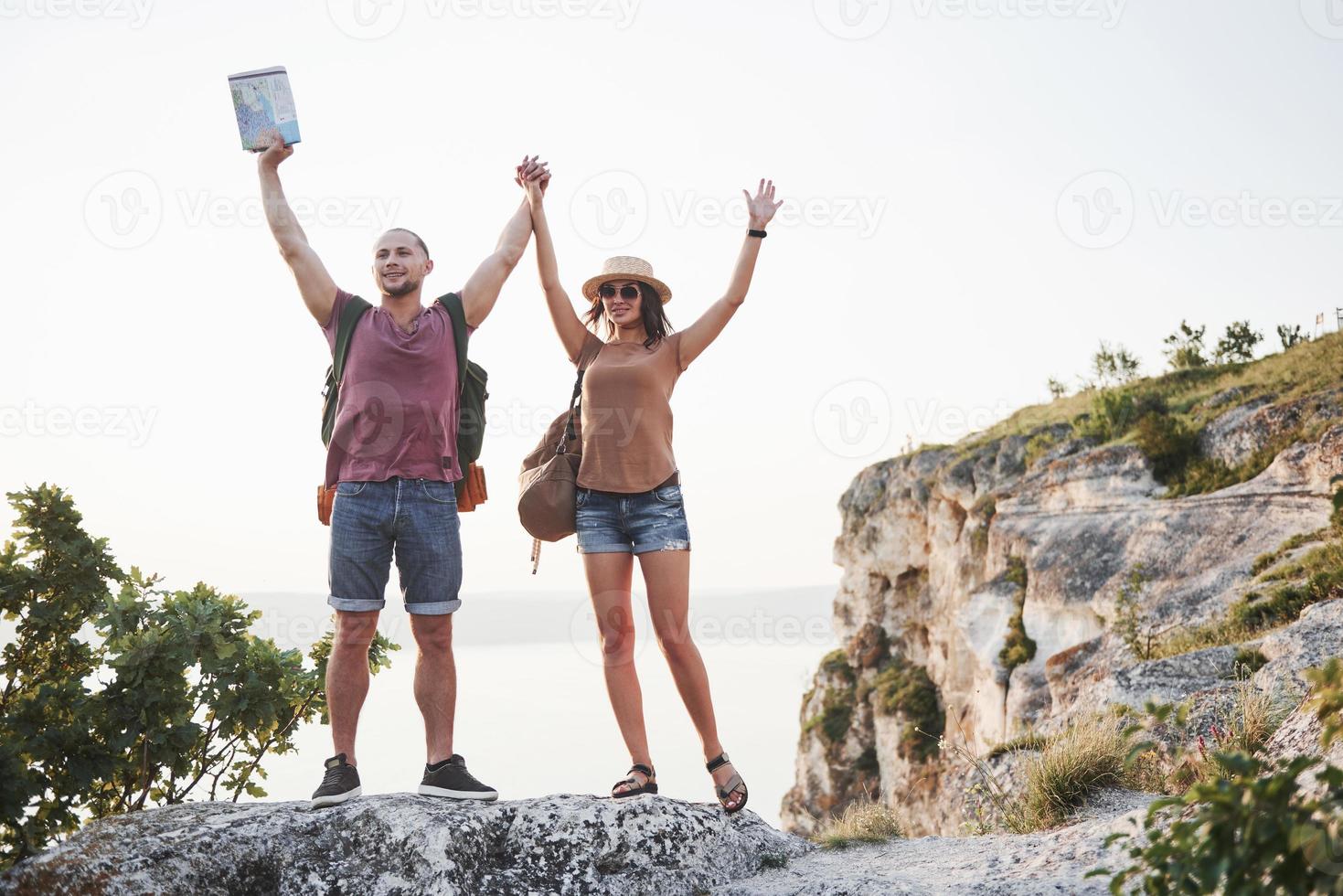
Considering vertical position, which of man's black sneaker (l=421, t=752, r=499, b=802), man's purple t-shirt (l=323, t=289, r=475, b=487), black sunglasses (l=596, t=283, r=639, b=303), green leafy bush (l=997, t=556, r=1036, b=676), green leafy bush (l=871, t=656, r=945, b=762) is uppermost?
black sunglasses (l=596, t=283, r=639, b=303)

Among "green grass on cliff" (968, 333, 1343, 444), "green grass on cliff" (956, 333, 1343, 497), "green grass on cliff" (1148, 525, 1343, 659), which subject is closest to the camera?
"green grass on cliff" (1148, 525, 1343, 659)

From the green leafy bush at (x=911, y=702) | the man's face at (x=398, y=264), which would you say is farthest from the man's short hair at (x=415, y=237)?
the green leafy bush at (x=911, y=702)

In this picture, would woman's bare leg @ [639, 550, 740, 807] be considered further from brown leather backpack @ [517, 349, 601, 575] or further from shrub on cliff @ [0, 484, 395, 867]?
shrub on cliff @ [0, 484, 395, 867]

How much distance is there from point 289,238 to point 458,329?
86cm

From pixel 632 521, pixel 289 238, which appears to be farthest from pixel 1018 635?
pixel 289 238

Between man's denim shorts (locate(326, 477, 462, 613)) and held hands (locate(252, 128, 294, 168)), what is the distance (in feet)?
4.96

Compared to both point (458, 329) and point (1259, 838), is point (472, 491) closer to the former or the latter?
point (458, 329)

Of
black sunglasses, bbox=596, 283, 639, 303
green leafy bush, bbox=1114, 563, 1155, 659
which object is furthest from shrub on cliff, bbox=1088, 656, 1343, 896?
green leafy bush, bbox=1114, 563, 1155, 659

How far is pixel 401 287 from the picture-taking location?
4.86 metres

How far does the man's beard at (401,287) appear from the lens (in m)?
4.86

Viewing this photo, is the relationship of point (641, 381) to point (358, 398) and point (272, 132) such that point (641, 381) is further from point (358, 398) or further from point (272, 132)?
point (272, 132)

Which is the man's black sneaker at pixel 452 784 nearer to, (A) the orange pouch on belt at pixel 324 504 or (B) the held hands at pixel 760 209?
(A) the orange pouch on belt at pixel 324 504

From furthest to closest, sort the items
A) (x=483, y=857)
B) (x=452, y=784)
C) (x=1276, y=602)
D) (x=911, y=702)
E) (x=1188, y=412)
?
1. (x=911, y=702)
2. (x=1188, y=412)
3. (x=1276, y=602)
4. (x=452, y=784)
5. (x=483, y=857)

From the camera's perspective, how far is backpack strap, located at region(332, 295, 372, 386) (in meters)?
4.77
